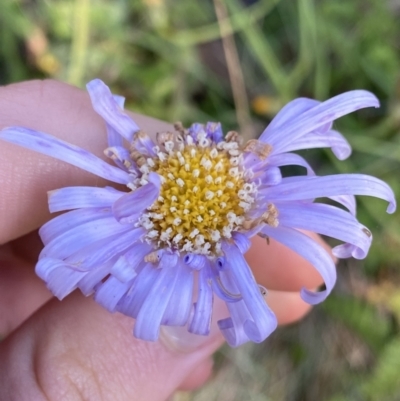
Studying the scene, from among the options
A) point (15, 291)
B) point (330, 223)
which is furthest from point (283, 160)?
point (15, 291)

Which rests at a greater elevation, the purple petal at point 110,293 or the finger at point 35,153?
the finger at point 35,153

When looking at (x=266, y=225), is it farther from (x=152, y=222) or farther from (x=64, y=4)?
(x=64, y=4)

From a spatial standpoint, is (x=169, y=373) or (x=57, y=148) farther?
(x=169, y=373)

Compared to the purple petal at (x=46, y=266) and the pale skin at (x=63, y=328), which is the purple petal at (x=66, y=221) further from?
the pale skin at (x=63, y=328)

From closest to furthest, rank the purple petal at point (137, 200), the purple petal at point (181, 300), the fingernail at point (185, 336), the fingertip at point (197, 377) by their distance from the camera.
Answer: the purple petal at point (137, 200) < the purple petal at point (181, 300) < the fingernail at point (185, 336) < the fingertip at point (197, 377)

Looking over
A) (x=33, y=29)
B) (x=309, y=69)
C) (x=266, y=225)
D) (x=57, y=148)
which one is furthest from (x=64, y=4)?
(x=266, y=225)

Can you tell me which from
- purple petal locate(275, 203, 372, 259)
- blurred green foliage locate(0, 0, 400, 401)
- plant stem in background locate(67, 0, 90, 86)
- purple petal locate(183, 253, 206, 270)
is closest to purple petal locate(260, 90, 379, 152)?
purple petal locate(275, 203, 372, 259)

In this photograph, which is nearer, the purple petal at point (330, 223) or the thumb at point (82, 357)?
the purple petal at point (330, 223)

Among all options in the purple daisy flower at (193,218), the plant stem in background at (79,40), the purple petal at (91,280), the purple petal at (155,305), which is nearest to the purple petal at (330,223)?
the purple daisy flower at (193,218)

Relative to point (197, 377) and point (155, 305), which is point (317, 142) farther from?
point (197, 377)
